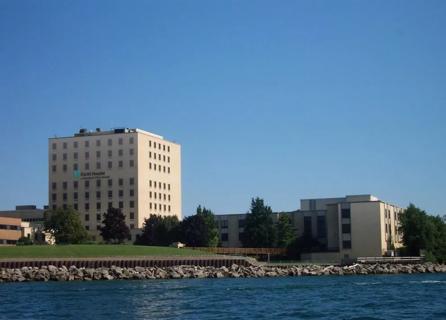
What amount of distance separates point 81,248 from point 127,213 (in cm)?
6195

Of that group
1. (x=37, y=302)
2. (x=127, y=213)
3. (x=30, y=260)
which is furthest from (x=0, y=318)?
(x=127, y=213)

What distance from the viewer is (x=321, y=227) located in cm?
16438

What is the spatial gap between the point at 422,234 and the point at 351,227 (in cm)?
1555

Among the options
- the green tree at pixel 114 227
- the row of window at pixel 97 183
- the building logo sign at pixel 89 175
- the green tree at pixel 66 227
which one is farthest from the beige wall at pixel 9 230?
the building logo sign at pixel 89 175

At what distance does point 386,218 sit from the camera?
154 m

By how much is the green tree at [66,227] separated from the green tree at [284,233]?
3817cm

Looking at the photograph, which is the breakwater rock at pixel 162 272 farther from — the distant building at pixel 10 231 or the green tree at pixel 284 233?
the distant building at pixel 10 231

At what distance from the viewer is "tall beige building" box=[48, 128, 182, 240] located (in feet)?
605

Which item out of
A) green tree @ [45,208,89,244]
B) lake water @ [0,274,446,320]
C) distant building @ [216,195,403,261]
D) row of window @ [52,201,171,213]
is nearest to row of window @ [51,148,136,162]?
row of window @ [52,201,171,213]

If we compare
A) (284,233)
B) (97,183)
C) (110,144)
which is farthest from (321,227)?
(97,183)

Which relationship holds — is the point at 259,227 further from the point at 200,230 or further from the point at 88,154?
the point at 88,154

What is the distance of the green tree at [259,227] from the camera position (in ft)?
516

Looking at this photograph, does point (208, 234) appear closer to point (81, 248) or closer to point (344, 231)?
point (344, 231)

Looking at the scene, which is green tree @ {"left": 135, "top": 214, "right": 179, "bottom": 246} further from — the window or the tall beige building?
the window
